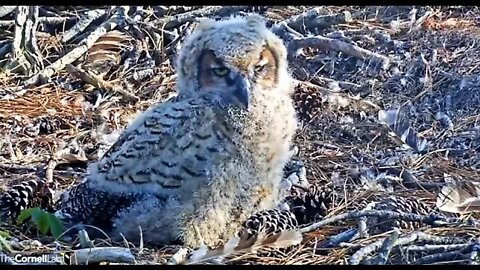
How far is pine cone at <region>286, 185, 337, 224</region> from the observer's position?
143 inches

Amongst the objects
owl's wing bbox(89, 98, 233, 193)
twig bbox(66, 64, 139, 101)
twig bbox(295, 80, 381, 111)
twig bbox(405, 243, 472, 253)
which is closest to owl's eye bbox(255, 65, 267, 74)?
owl's wing bbox(89, 98, 233, 193)

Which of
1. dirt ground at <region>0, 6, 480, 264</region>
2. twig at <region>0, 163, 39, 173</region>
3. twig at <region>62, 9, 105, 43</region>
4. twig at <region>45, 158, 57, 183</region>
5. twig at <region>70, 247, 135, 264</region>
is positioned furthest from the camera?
twig at <region>62, 9, 105, 43</region>

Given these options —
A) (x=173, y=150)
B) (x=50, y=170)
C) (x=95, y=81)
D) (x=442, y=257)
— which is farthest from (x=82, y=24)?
(x=442, y=257)

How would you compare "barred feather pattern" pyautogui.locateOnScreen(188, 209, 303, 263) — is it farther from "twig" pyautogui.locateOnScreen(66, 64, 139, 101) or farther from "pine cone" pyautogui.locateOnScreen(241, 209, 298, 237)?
"twig" pyautogui.locateOnScreen(66, 64, 139, 101)

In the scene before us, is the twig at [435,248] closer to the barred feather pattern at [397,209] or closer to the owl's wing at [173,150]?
the barred feather pattern at [397,209]

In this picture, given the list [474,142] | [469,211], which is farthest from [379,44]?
[469,211]

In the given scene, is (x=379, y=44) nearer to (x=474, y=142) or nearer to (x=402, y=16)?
(x=402, y=16)

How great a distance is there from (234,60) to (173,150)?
0.40 m

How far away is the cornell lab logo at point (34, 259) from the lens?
3.04 metres

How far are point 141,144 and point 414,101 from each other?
1.99 meters

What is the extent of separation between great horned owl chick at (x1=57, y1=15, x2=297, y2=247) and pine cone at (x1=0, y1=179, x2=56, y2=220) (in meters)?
0.21

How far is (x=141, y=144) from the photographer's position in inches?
132

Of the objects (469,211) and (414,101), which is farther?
(414,101)

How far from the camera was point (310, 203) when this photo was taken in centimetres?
369
